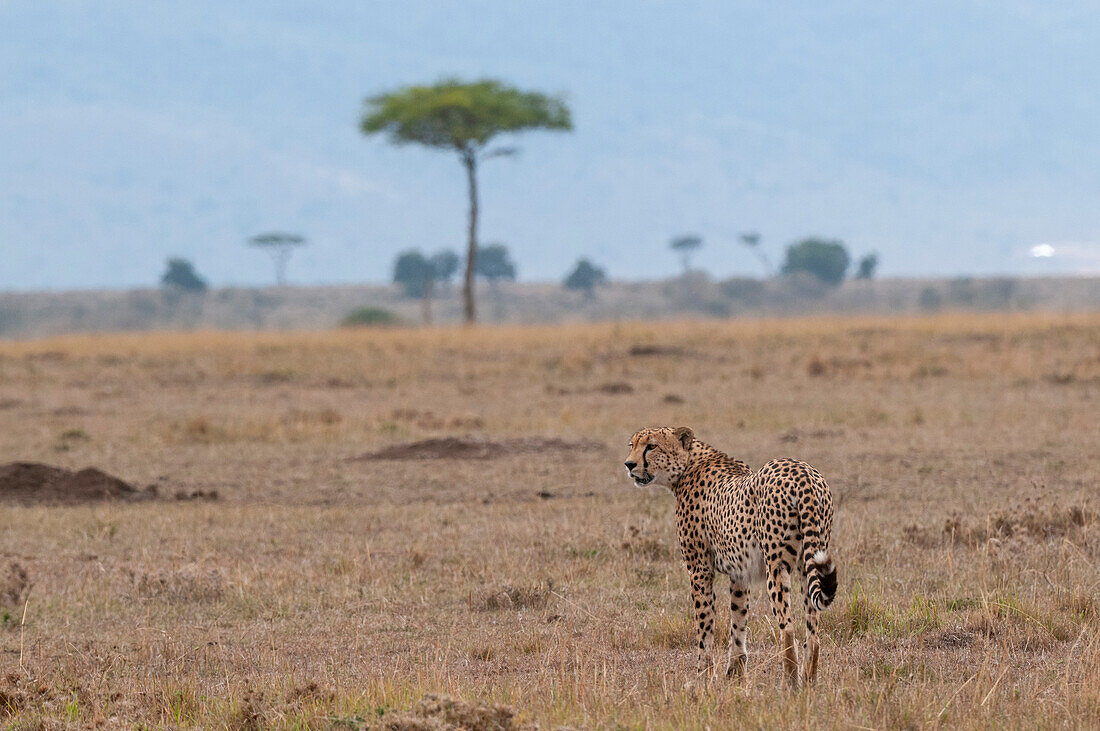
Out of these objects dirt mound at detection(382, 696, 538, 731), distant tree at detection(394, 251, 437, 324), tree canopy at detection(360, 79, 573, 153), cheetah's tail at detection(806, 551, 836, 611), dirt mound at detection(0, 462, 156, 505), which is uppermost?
tree canopy at detection(360, 79, 573, 153)

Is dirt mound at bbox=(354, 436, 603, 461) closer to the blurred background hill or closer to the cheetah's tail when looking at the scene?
the cheetah's tail

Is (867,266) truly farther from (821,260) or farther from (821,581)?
(821,581)

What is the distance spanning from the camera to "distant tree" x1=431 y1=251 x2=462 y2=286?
8531cm

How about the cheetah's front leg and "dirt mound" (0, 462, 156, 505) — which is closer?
the cheetah's front leg

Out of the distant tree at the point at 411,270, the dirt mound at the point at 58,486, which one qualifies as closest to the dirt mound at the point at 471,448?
Answer: the dirt mound at the point at 58,486

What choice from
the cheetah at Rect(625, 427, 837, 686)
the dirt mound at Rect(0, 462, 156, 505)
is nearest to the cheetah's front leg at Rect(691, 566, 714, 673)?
the cheetah at Rect(625, 427, 837, 686)

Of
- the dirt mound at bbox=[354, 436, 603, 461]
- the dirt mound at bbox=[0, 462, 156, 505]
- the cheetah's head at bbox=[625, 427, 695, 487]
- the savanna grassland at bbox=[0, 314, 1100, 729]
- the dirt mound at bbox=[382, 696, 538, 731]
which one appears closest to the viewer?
the dirt mound at bbox=[382, 696, 538, 731]

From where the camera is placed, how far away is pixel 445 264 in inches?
3376

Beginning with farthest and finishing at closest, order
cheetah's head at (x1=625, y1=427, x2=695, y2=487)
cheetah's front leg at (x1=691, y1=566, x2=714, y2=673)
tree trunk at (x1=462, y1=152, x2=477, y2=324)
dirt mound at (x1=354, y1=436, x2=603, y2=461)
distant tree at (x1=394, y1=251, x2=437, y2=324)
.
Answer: distant tree at (x1=394, y1=251, x2=437, y2=324) < tree trunk at (x1=462, y1=152, x2=477, y2=324) < dirt mound at (x1=354, y1=436, x2=603, y2=461) < cheetah's head at (x1=625, y1=427, x2=695, y2=487) < cheetah's front leg at (x1=691, y1=566, x2=714, y2=673)

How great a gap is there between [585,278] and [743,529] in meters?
76.7

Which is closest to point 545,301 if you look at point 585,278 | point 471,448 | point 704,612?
point 585,278

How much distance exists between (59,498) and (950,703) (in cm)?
A: 924

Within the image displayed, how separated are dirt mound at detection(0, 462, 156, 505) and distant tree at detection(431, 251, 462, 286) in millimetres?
73108

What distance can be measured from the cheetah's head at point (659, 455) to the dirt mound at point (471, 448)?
25.5ft
